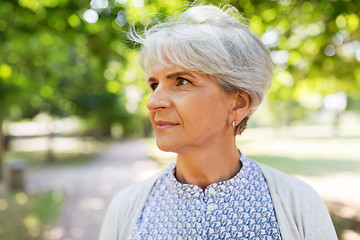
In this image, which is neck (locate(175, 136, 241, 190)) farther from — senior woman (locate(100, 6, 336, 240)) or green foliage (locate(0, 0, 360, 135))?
green foliage (locate(0, 0, 360, 135))

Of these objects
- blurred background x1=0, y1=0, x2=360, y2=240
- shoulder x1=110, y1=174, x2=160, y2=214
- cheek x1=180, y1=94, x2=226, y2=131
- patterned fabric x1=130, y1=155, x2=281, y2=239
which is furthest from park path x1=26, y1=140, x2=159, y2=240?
cheek x1=180, y1=94, x2=226, y2=131

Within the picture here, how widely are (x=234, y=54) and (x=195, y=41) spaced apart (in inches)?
7.2

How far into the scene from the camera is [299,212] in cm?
145

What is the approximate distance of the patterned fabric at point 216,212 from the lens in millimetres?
1457

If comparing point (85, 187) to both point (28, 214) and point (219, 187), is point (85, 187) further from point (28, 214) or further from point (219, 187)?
point (219, 187)

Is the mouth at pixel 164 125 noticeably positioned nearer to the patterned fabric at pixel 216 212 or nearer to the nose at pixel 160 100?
the nose at pixel 160 100

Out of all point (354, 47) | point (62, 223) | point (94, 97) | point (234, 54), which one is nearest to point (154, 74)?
point (234, 54)

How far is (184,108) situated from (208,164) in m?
0.32

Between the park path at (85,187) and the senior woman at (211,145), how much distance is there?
16.4 feet

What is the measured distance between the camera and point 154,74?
5.01 ft

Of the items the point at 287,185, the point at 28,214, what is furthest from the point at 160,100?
the point at 28,214

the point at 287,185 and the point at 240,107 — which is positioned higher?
the point at 240,107

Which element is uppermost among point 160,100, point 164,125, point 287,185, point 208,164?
point 160,100

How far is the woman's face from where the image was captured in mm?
1434
